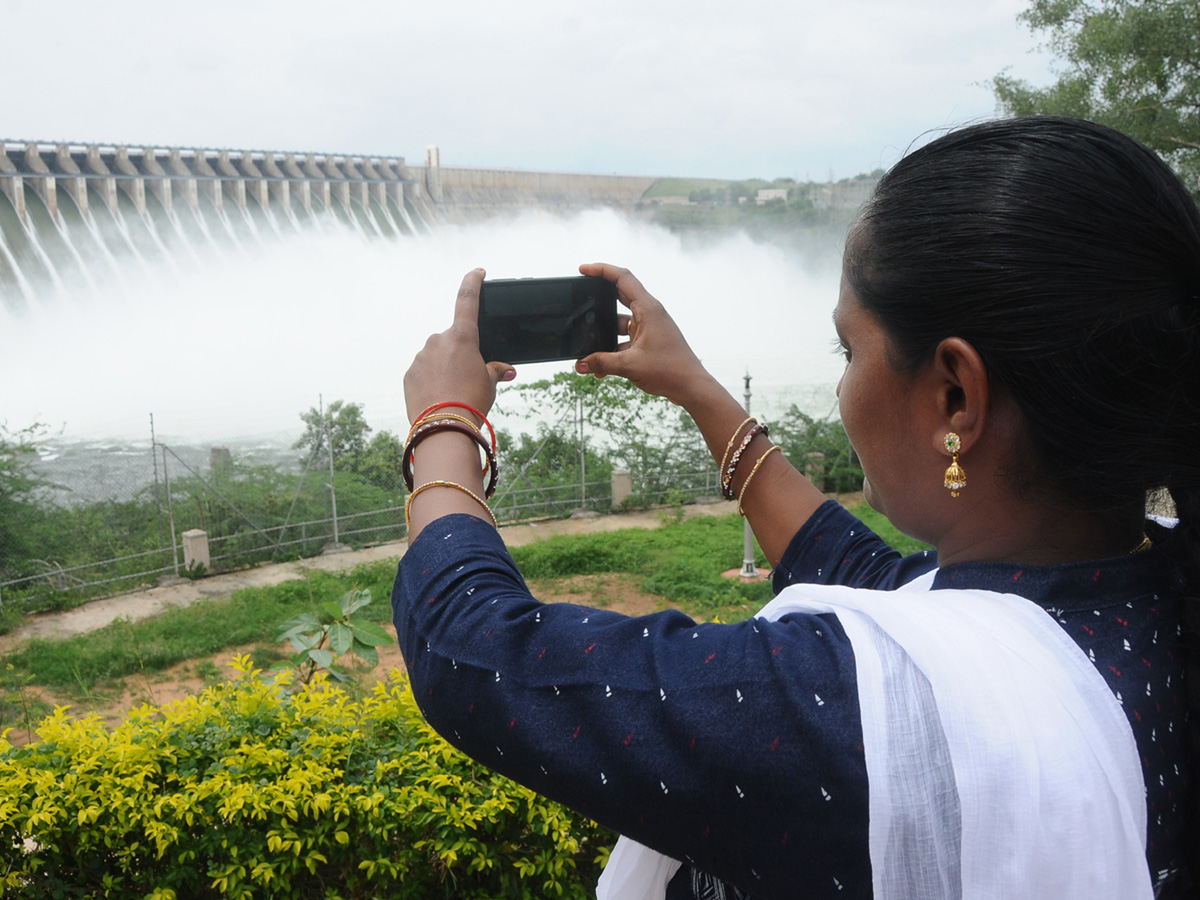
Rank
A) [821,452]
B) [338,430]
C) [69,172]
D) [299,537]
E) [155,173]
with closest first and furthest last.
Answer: [299,537] → [338,430] → [821,452] → [69,172] → [155,173]

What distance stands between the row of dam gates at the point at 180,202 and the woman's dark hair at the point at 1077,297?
47.5 feet

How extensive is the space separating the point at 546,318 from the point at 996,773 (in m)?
0.50

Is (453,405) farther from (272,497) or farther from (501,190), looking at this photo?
(501,190)

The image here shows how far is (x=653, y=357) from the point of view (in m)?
0.73

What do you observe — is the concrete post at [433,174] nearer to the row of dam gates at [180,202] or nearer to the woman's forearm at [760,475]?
the row of dam gates at [180,202]

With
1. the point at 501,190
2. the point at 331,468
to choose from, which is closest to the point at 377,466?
the point at 331,468

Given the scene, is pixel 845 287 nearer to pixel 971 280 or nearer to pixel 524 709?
pixel 971 280

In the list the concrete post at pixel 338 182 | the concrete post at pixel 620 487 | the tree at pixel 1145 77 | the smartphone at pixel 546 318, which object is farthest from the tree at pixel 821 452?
the concrete post at pixel 338 182

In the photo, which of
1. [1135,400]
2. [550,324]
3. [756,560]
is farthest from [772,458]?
[756,560]

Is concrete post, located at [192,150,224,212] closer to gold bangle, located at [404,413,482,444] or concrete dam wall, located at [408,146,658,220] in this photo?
concrete dam wall, located at [408,146,658,220]

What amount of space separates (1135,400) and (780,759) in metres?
0.25

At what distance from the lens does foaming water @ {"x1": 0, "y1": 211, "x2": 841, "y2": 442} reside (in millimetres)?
13781

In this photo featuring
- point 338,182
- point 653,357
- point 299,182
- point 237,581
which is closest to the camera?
point 653,357

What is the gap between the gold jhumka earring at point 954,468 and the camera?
49 cm
